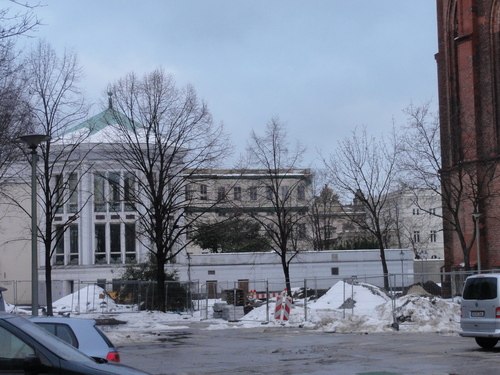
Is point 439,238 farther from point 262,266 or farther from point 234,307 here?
point 234,307

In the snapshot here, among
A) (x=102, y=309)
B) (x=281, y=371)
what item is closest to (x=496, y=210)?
(x=102, y=309)

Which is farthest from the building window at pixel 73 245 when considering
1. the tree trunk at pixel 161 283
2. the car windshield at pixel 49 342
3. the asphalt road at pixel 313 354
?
the car windshield at pixel 49 342

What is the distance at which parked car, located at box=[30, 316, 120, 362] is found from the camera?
1006cm

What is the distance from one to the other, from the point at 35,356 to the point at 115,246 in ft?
180

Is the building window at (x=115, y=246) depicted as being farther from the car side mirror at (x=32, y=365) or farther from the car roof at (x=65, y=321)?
the car side mirror at (x=32, y=365)

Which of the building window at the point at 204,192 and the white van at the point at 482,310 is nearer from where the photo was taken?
the white van at the point at 482,310

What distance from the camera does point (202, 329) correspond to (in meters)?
31.0

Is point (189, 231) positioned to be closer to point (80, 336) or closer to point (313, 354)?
point (313, 354)

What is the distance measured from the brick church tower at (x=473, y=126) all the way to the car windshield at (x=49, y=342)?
3463cm

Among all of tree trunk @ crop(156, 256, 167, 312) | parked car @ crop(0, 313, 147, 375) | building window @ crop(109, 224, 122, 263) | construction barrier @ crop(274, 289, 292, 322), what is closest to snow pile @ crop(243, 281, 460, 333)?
construction barrier @ crop(274, 289, 292, 322)

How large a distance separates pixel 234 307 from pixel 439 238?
82368 mm

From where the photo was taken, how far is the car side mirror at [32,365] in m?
6.54

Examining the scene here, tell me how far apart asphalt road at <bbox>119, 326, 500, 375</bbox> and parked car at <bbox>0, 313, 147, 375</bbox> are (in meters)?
8.80

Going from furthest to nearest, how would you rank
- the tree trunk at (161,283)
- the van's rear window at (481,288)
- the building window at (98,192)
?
the building window at (98,192) < the tree trunk at (161,283) < the van's rear window at (481,288)
